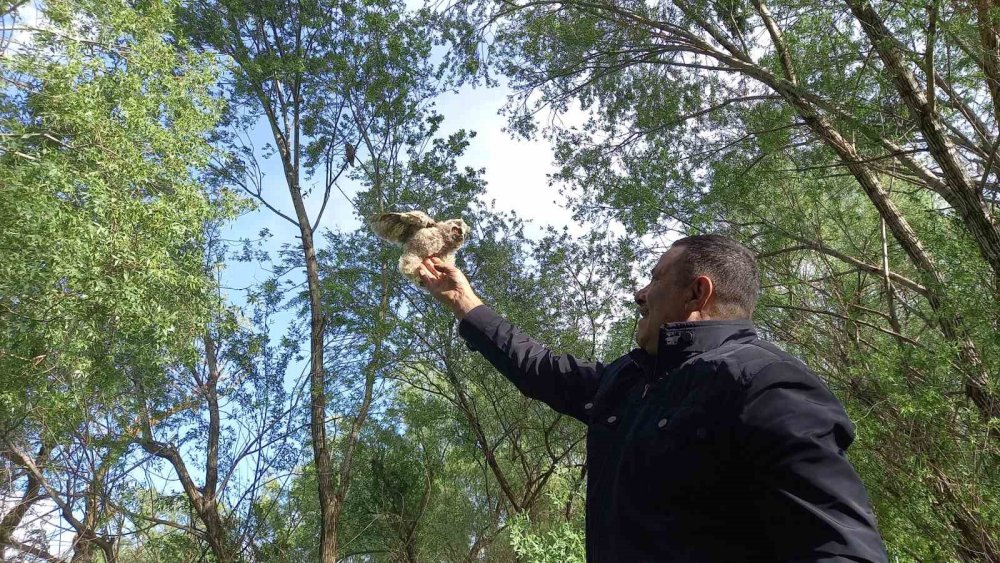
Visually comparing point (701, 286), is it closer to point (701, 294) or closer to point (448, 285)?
point (701, 294)

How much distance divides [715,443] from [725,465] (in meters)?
0.04

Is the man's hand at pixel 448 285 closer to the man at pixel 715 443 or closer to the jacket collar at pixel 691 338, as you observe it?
the man at pixel 715 443

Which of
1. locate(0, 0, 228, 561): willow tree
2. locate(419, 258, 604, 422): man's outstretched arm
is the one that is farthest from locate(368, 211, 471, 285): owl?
locate(0, 0, 228, 561): willow tree

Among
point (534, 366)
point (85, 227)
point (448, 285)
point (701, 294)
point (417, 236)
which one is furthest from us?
point (85, 227)

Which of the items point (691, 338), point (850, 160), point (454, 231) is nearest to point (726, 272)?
point (691, 338)

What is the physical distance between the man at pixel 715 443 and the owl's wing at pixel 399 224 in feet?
3.65

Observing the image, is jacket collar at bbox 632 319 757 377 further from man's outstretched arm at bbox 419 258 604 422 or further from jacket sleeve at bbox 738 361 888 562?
man's outstretched arm at bbox 419 258 604 422

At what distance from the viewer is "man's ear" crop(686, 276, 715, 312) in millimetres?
1605

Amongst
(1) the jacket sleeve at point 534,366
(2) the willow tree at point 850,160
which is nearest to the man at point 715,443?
(1) the jacket sleeve at point 534,366

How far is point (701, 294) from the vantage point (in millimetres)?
1612

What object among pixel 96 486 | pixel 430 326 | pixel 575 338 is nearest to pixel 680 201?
pixel 575 338

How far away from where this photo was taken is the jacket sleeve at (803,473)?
3.42 ft

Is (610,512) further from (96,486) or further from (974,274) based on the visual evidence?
(96,486)

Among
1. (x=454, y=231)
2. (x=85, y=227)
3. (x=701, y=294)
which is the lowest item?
(x=701, y=294)
